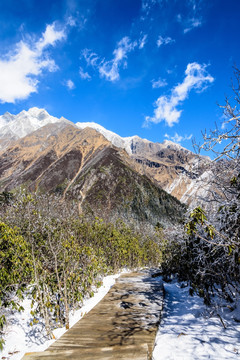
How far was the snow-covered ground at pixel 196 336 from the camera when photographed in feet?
11.1

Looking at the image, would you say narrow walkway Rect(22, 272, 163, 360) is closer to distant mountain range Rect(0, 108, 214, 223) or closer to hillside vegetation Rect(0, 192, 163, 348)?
hillside vegetation Rect(0, 192, 163, 348)

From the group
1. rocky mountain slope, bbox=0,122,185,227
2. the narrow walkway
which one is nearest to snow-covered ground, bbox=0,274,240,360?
the narrow walkway

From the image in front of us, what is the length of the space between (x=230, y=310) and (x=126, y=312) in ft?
7.59

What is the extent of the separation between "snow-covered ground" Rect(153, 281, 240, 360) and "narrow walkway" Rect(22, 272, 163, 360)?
0.74 feet

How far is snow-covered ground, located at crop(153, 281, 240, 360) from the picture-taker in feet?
11.1

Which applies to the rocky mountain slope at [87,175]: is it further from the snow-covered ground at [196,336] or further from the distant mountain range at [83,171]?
the snow-covered ground at [196,336]

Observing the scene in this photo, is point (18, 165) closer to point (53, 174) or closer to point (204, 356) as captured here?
point (53, 174)

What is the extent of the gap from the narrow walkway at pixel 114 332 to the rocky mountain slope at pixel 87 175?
45.4 meters

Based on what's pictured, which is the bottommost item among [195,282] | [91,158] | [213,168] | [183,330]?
[183,330]

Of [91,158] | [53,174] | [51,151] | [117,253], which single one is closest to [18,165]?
[51,151]

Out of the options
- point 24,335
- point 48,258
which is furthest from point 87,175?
point 24,335

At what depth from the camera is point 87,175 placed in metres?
95.4

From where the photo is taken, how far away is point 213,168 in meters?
4.20

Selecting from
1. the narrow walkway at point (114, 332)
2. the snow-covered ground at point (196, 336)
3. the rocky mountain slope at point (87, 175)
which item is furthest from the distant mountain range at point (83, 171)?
the snow-covered ground at point (196, 336)
